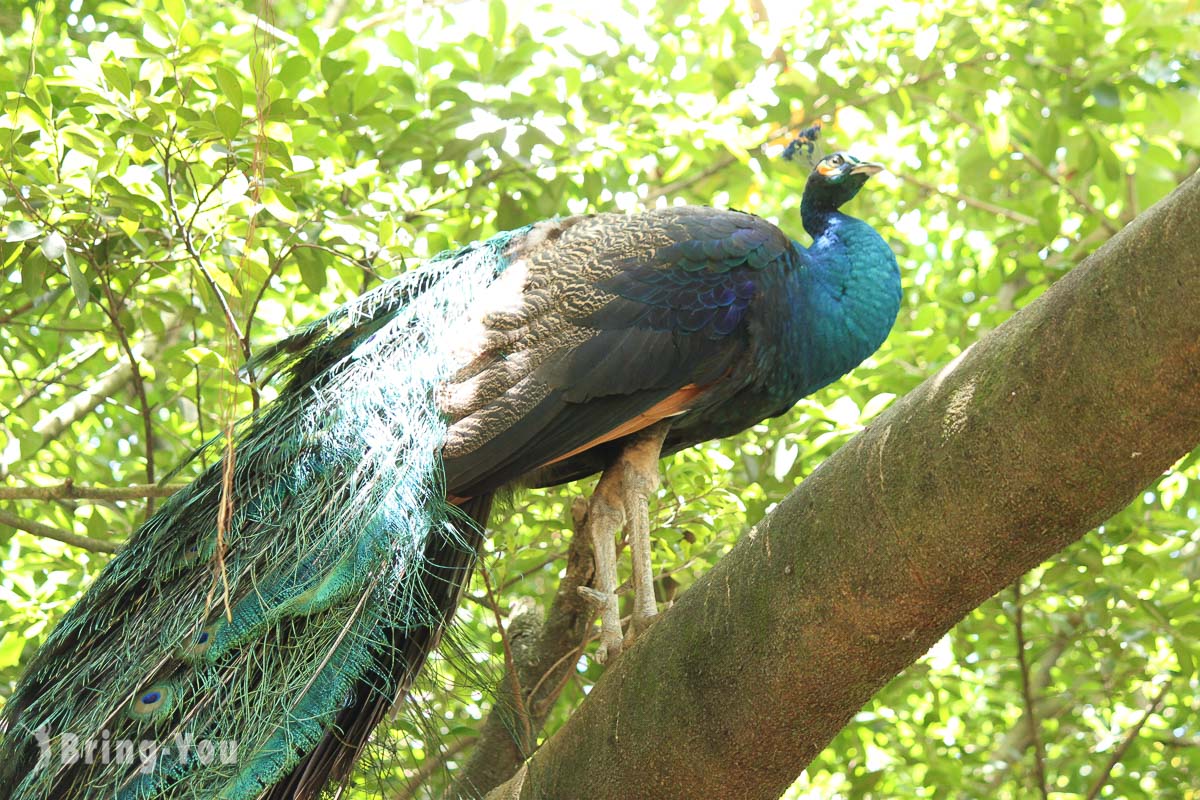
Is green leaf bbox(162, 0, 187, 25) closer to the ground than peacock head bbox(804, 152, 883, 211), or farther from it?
farther from it

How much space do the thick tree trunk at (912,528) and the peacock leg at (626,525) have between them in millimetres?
722

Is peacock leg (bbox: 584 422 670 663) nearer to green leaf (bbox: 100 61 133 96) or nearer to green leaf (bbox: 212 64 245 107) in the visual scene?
green leaf (bbox: 212 64 245 107)

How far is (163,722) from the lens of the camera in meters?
2.55

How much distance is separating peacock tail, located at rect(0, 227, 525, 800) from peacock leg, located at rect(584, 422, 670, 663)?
43 centimetres

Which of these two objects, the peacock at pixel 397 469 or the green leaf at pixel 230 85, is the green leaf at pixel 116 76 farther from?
the peacock at pixel 397 469

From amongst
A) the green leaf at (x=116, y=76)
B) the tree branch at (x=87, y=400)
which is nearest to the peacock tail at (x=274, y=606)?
the green leaf at (x=116, y=76)

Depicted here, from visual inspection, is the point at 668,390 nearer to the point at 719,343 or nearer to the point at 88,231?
the point at 719,343

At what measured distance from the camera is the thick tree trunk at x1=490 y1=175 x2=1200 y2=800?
1.86m

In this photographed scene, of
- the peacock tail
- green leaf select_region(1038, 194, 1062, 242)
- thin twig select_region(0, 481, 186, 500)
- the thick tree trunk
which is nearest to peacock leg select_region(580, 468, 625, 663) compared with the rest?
the peacock tail

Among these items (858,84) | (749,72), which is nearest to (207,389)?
(749,72)

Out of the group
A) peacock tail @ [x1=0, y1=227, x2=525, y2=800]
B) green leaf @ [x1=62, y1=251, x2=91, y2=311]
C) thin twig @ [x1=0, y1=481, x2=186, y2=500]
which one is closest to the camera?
peacock tail @ [x1=0, y1=227, x2=525, y2=800]

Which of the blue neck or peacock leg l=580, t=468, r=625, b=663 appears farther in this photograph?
the blue neck

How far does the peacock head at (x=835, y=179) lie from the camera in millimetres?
4141

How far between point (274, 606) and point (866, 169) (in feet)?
8.14
